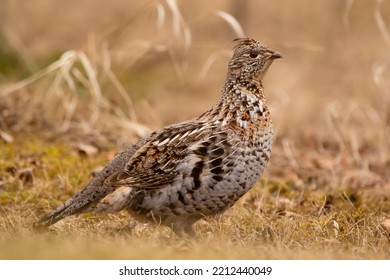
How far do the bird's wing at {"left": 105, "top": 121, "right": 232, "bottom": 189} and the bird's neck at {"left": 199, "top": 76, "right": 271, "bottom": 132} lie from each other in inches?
5.2

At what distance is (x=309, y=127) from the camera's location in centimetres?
1227

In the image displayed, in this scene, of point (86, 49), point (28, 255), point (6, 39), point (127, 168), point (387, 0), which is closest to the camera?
point (28, 255)

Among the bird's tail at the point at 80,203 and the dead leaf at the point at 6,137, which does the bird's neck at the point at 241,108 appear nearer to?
the bird's tail at the point at 80,203


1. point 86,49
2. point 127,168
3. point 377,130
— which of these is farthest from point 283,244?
point 377,130

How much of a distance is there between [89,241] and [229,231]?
43.9 inches

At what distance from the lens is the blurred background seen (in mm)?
8930

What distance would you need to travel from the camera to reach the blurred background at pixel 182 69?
8930mm

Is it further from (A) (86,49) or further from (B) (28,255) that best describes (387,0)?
(B) (28,255)

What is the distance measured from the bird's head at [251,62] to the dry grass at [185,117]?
3.64 ft

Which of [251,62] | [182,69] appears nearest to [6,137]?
[251,62]

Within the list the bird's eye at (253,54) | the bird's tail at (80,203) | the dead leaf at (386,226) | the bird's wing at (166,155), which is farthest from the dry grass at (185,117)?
the bird's eye at (253,54)

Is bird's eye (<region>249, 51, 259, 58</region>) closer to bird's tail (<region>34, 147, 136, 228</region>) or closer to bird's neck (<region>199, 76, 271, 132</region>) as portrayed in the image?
bird's neck (<region>199, 76, 271, 132</region>)

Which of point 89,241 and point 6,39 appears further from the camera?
point 6,39

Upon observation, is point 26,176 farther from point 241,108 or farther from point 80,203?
point 241,108
